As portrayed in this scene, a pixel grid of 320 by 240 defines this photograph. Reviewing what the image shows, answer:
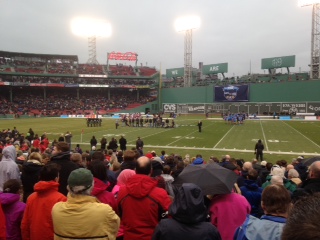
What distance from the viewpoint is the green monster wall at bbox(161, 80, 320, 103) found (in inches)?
2270

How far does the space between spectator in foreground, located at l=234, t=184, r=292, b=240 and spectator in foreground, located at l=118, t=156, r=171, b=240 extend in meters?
1.17

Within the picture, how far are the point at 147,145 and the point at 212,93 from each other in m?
48.7

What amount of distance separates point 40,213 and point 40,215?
26 mm

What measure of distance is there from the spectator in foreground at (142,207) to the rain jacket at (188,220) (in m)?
0.92

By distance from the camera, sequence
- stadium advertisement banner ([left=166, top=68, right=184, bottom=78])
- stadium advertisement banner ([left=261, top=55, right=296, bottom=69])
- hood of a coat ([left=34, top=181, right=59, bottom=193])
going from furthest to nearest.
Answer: stadium advertisement banner ([left=166, top=68, right=184, bottom=78]) → stadium advertisement banner ([left=261, top=55, right=296, bottom=69]) → hood of a coat ([left=34, top=181, right=59, bottom=193])

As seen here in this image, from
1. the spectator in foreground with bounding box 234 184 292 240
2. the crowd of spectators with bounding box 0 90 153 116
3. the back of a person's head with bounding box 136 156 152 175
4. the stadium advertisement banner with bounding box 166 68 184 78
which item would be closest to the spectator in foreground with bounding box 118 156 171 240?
the back of a person's head with bounding box 136 156 152 175

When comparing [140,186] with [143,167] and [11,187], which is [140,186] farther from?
[11,187]

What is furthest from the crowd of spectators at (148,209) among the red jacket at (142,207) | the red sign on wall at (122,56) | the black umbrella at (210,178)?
the red sign on wall at (122,56)

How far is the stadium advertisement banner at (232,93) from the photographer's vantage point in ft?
212

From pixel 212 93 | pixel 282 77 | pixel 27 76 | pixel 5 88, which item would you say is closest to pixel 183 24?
pixel 212 93

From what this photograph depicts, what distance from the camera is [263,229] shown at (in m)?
2.56

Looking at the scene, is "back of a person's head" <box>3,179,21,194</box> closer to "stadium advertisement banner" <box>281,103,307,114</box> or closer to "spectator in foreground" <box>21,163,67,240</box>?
"spectator in foreground" <box>21,163,67,240</box>

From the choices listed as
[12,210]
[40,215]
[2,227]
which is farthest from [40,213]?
[12,210]

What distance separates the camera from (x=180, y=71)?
271 feet
